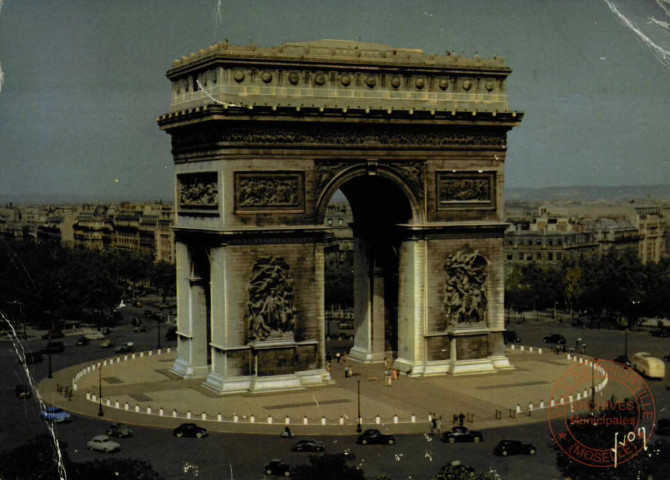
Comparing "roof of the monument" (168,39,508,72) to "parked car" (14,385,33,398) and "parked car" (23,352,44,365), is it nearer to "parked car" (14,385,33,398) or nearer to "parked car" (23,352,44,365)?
"parked car" (14,385,33,398)

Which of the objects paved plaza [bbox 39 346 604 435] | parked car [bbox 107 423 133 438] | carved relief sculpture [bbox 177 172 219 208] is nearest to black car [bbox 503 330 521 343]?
paved plaza [bbox 39 346 604 435]

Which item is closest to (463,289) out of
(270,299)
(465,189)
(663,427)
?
(465,189)

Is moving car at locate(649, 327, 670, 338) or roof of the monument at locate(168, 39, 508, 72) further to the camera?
moving car at locate(649, 327, 670, 338)

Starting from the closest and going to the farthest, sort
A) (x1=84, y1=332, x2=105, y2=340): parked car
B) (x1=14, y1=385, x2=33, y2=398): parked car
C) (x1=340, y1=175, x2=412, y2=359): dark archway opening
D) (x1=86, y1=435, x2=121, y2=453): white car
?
1. (x1=86, y1=435, x2=121, y2=453): white car
2. (x1=14, y1=385, x2=33, y2=398): parked car
3. (x1=340, y1=175, x2=412, y2=359): dark archway opening
4. (x1=84, y1=332, x2=105, y2=340): parked car

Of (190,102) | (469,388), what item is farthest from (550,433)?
(190,102)

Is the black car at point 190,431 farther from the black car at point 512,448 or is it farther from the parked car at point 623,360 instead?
the parked car at point 623,360

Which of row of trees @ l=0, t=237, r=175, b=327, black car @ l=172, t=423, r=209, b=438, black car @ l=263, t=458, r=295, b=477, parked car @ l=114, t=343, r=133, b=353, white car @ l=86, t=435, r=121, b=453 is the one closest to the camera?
black car @ l=263, t=458, r=295, b=477

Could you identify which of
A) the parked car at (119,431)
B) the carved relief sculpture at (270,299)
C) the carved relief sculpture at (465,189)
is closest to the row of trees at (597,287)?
the carved relief sculpture at (465,189)

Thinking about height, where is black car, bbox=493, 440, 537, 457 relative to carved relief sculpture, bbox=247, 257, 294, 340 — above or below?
below
